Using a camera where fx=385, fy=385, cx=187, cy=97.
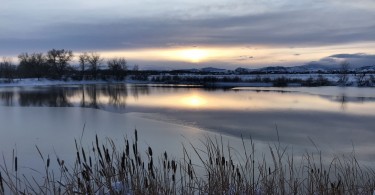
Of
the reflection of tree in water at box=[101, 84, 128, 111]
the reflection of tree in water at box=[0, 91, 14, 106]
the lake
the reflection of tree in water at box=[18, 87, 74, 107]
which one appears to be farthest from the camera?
the reflection of tree in water at box=[0, 91, 14, 106]

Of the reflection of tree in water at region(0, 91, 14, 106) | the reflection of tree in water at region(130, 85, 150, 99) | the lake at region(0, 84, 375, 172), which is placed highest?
the reflection of tree in water at region(0, 91, 14, 106)

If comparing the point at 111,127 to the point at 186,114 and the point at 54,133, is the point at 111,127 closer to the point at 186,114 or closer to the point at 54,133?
the point at 54,133

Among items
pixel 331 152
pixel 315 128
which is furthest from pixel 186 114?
pixel 331 152

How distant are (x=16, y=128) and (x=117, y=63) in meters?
73.5

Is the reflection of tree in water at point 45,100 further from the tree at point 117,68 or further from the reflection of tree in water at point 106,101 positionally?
the tree at point 117,68

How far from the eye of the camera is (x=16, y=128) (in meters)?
12.1

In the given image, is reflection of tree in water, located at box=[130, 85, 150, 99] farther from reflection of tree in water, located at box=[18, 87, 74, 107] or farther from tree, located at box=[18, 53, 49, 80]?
tree, located at box=[18, 53, 49, 80]

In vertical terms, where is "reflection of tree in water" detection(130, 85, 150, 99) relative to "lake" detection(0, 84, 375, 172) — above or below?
above

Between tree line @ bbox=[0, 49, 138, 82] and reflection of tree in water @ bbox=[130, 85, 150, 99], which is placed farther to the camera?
tree line @ bbox=[0, 49, 138, 82]

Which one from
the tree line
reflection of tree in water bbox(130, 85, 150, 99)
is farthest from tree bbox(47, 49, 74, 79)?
reflection of tree in water bbox(130, 85, 150, 99)

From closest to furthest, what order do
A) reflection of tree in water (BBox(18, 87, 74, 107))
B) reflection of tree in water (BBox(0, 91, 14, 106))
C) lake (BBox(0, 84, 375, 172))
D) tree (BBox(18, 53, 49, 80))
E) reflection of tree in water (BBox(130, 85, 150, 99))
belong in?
lake (BBox(0, 84, 375, 172)) < reflection of tree in water (BBox(18, 87, 74, 107)) < reflection of tree in water (BBox(0, 91, 14, 106)) < reflection of tree in water (BBox(130, 85, 150, 99)) < tree (BBox(18, 53, 49, 80))

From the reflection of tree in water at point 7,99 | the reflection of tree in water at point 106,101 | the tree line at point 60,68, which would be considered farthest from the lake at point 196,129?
the tree line at point 60,68

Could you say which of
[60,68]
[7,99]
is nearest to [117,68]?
[60,68]

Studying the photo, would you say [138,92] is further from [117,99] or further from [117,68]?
[117,68]
